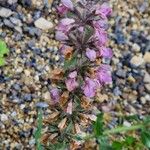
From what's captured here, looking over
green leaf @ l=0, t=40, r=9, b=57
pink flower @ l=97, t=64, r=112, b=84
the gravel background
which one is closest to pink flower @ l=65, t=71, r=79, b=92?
pink flower @ l=97, t=64, r=112, b=84

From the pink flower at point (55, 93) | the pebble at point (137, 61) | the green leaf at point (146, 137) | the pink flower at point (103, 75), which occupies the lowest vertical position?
the pebble at point (137, 61)

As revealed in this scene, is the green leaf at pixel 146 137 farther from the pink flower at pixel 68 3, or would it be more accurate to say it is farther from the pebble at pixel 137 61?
the pebble at pixel 137 61

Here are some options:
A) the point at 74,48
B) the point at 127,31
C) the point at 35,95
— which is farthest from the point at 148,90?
the point at 74,48

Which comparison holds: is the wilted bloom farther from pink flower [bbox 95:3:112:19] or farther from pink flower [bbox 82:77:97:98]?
pink flower [bbox 82:77:97:98]

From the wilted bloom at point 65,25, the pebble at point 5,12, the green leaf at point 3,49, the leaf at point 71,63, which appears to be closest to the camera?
the wilted bloom at point 65,25

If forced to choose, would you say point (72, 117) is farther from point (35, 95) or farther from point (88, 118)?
point (35, 95)

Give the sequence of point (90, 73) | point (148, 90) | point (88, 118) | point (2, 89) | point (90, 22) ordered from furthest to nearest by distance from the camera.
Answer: point (148, 90), point (2, 89), point (88, 118), point (90, 73), point (90, 22)

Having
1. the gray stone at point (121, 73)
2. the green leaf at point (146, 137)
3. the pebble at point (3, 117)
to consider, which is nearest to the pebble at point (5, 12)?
the pebble at point (3, 117)

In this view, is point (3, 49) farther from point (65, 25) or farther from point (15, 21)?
point (65, 25)
